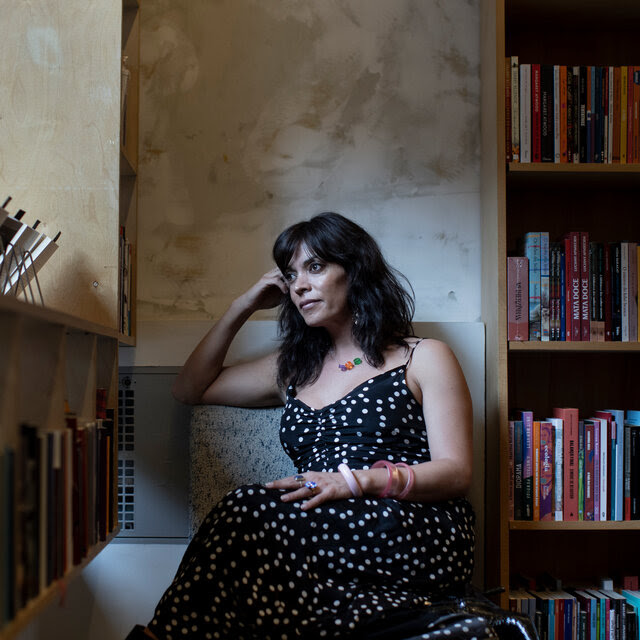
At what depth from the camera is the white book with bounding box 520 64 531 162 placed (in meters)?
1.88

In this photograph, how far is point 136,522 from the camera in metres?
2.01

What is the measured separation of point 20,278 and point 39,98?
46 centimetres

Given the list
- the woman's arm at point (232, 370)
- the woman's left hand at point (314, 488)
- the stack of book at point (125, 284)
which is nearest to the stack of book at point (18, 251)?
the stack of book at point (125, 284)

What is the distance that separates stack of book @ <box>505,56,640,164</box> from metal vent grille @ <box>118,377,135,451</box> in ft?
3.99

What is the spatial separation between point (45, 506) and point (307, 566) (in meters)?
0.54

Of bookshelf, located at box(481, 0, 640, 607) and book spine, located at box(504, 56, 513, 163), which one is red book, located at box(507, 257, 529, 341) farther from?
book spine, located at box(504, 56, 513, 163)

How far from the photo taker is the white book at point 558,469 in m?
1.84

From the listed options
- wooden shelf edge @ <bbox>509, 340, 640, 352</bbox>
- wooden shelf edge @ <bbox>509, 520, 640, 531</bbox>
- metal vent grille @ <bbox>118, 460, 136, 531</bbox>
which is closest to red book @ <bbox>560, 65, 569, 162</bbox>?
wooden shelf edge @ <bbox>509, 340, 640, 352</bbox>

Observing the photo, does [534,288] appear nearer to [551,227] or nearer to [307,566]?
[551,227]

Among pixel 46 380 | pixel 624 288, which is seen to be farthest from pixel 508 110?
pixel 46 380

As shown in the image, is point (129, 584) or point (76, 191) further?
point (129, 584)

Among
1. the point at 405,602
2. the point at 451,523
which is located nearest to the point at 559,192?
the point at 451,523

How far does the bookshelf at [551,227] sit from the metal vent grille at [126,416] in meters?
1.00

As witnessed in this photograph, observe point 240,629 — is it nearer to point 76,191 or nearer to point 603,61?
point 76,191
